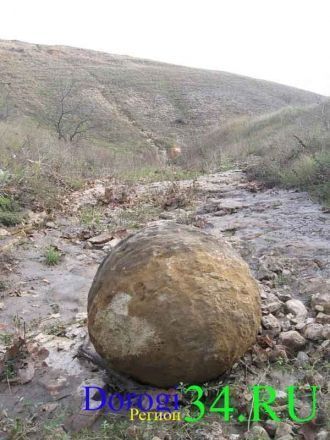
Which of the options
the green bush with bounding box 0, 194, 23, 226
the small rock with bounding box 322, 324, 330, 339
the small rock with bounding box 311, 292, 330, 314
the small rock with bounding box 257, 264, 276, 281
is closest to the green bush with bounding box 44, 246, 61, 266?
the green bush with bounding box 0, 194, 23, 226

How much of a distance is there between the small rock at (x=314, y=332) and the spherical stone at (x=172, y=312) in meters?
0.39

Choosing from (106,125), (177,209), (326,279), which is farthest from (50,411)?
(106,125)

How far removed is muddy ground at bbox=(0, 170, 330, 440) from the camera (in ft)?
7.43

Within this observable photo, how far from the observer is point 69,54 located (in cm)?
4331

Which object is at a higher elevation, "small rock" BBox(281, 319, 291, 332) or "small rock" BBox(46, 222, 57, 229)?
"small rock" BBox(281, 319, 291, 332)

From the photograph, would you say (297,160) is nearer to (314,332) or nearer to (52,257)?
(52,257)

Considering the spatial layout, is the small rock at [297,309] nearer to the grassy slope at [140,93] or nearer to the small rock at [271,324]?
the small rock at [271,324]

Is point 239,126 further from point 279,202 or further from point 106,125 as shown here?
point 279,202

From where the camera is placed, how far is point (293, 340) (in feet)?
9.08

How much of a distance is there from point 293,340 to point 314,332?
16 cm

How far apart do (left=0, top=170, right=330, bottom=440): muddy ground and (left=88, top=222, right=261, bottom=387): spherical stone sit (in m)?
0.19

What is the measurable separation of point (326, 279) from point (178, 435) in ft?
7.04

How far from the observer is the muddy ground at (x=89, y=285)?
2264 mm

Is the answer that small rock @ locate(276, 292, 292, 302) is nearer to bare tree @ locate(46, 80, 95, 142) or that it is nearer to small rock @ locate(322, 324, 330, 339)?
small rock @ locate(322, 324, 330, 339)
